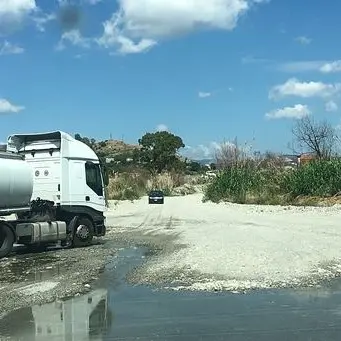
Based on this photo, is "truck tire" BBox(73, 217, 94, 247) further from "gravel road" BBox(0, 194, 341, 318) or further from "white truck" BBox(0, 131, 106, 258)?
"gravel road" BBox(0, 194, 341, 318)

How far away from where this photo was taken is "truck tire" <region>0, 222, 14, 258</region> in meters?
17.6

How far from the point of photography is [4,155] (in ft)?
58.0

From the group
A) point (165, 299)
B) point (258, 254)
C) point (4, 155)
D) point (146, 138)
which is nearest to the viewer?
point (165, 299)

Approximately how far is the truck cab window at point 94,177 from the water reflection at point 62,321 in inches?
378

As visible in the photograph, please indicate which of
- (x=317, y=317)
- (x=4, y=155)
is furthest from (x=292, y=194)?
(x=317, y=317)

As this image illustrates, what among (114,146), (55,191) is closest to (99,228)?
(55,191)

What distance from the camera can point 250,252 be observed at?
16484mm

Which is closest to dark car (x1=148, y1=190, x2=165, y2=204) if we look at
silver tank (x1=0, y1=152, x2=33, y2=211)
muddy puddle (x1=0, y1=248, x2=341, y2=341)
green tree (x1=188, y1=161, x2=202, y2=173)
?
silver tank (x1=0, y1=152, x2=33, y2=211)

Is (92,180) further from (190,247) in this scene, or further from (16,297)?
(16,297)

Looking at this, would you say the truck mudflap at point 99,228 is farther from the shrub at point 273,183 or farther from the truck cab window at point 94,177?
the shrub at point 273,183

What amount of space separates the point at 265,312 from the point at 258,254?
259 inches

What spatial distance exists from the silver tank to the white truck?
0.11 feet

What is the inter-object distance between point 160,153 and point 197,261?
75681 mm

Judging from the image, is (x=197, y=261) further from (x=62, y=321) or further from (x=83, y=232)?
(x=62, y=321)
